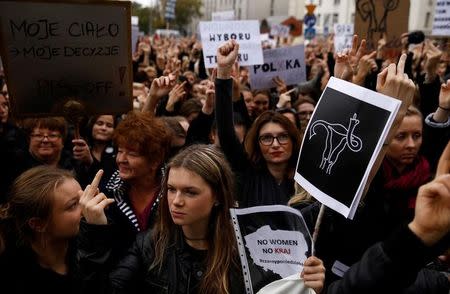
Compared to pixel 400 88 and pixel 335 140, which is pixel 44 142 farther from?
pixel 400 88

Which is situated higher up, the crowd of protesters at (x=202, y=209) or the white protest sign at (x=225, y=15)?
the white protest sign at (x=225, y=15)

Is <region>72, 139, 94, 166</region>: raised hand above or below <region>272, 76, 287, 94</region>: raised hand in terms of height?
below

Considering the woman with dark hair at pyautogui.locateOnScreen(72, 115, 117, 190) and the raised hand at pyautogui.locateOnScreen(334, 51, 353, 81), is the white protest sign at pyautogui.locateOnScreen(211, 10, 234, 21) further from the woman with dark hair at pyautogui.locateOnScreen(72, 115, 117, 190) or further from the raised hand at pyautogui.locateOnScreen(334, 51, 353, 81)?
the raised hand at pyautogui.locateOnScreen(334, 51, 353, 81)

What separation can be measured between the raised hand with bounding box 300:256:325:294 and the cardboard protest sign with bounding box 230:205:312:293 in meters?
0.07

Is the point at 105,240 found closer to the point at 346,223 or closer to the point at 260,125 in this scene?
the point at 346,223

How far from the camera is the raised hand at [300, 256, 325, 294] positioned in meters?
1.62

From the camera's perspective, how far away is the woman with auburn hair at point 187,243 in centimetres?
195

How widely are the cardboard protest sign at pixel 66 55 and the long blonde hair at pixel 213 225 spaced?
1.06 meters

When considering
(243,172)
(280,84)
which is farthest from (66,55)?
(280,84)

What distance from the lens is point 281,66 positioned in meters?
6.18

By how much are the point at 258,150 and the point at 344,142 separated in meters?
1.68

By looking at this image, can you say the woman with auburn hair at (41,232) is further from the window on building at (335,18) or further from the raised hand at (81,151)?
the window on building at (335,18)

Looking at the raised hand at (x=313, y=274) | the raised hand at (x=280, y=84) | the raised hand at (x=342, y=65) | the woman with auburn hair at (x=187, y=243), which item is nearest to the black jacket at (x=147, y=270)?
the woman with auburn hair at (x=187, y=243)

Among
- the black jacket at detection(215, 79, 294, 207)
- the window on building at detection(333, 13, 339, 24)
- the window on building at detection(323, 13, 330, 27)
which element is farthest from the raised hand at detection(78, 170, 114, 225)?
the window on building at detection(323, 13, 330, 27)
